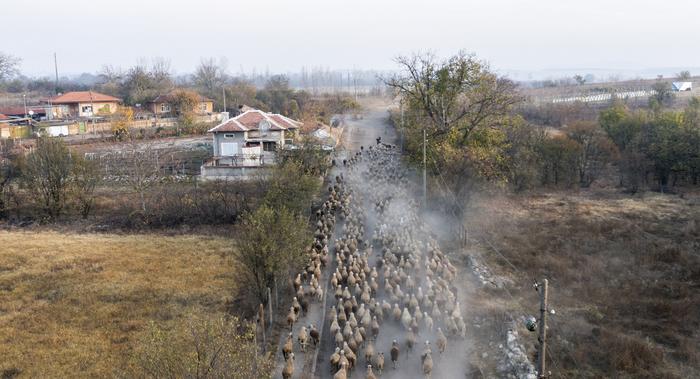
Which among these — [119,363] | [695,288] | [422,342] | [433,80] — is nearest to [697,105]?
[433,80]

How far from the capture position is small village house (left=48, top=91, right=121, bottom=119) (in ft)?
193

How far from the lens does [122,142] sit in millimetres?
47875

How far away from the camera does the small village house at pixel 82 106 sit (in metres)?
59.0

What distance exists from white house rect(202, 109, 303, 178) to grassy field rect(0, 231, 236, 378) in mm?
9460

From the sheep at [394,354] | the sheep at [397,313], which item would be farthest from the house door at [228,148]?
the sheep at [394,354]

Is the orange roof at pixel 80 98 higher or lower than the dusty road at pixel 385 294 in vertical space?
higher

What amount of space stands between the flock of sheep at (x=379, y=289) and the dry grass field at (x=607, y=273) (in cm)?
215

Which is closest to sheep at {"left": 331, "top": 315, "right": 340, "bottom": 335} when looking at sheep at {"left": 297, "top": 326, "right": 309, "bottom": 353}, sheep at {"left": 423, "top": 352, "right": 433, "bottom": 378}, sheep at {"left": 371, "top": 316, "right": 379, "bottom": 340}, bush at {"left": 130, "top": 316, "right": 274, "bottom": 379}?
sheep at {"left": 297, "top": 326, "right": 309, "bottom": 353}

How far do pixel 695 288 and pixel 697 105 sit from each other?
31.5 meters

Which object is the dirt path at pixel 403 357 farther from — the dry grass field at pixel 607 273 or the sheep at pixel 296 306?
the dry grass field at pixel 607 273

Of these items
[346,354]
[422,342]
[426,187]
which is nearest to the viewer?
[346,354]

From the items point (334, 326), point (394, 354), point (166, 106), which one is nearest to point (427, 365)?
point (394, 354)

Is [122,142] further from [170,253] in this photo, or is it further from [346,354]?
[346,354]

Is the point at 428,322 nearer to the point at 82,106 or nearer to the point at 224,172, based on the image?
the point at 224,172
